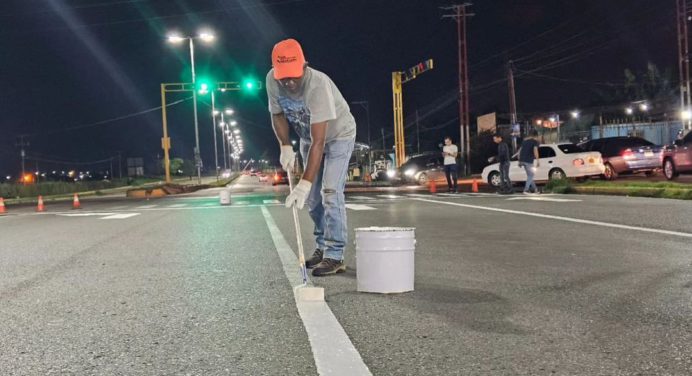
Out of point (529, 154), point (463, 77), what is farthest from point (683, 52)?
point (529, 154)

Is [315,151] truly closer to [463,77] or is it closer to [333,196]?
[333,196]

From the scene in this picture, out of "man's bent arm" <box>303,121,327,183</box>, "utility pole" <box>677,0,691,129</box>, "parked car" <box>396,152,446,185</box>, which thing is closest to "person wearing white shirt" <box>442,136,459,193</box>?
"parked car" <box>396,152,446,185</box>

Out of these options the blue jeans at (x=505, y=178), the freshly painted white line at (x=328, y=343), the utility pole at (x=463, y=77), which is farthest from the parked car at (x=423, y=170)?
the freshly painted white line at (x=328, y=343)

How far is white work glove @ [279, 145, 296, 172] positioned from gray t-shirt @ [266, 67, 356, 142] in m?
0.26

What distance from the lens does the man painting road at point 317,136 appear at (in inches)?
189

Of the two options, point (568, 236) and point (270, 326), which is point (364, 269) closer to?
point (270, 326)

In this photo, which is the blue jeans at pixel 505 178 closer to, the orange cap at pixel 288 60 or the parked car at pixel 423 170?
the orange cap at pixel 288 60

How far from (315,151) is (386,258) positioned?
1085 millimetres

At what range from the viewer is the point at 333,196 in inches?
206

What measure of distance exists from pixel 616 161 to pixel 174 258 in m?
19.2

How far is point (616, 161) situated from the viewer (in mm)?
21812

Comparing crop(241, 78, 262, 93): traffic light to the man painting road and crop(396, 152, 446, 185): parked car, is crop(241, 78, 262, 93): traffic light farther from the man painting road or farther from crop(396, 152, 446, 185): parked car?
the man painting road

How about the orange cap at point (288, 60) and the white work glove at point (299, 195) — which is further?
the orange cap at point (288, 60)

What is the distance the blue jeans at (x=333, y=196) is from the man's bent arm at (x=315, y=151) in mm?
527
